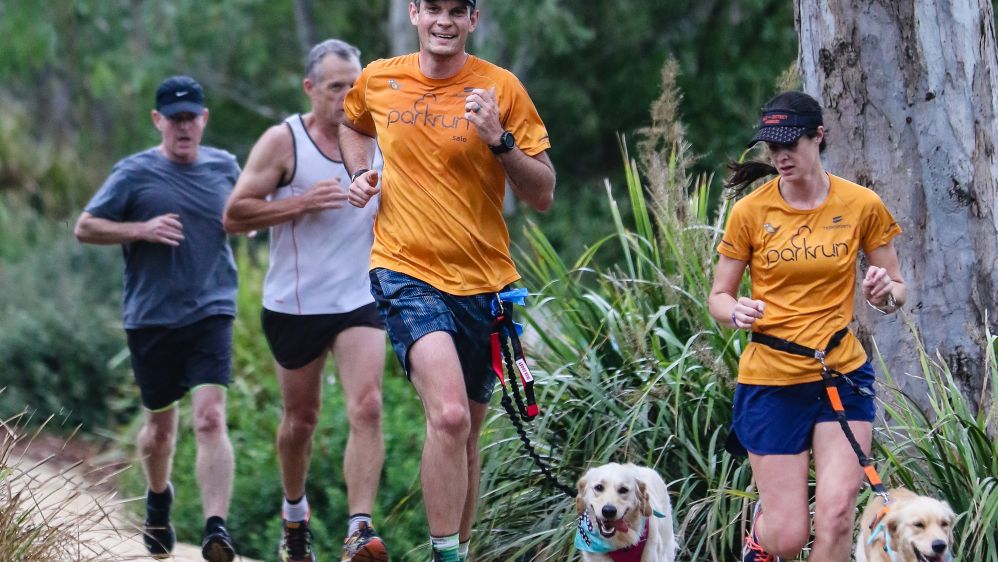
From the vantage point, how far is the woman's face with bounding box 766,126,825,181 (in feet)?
17.4

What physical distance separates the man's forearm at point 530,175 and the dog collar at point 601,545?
51.5 inches

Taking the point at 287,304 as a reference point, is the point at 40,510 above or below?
below

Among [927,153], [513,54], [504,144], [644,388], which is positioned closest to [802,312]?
[504,144]

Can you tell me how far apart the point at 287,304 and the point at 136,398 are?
6.92 meters

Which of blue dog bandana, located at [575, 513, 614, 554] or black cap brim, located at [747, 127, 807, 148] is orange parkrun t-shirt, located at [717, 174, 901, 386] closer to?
black cap brim, located at [747, 127, 807, 148]

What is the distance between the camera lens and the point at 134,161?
8023 millimetres

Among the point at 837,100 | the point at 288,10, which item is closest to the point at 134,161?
the point at 837,100

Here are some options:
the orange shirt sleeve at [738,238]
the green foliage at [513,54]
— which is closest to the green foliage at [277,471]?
the orange shirt sleeve at [738,238]

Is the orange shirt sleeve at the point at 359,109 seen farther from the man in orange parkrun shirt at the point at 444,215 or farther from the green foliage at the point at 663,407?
the green foliage at the point at 663,407

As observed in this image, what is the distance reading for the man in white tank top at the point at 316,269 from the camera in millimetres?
6980

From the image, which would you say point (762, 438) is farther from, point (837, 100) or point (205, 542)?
point (205, 542)

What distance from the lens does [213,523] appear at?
24.2 ft

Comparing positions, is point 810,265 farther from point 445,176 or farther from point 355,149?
point 355,149

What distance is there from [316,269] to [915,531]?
335 cm
